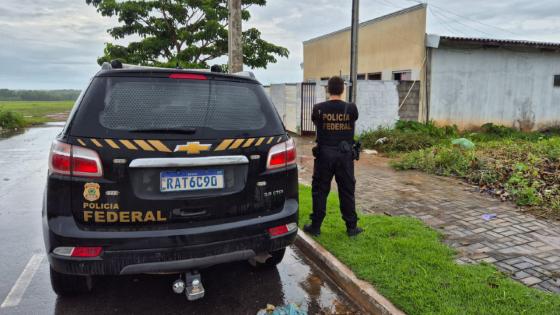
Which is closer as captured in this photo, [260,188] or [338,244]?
[260,188]

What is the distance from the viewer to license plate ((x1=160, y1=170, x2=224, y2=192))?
2.69m

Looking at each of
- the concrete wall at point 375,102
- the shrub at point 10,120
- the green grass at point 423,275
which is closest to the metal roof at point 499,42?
the concrete wall at point 375,102

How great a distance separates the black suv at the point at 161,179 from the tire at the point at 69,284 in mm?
27

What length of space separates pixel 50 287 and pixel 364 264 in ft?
8.81

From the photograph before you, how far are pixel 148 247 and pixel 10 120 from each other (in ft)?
80.8

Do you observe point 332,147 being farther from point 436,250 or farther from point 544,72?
point 544,72

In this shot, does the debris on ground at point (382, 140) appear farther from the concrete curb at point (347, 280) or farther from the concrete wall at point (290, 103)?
the concrete curb at point (347, 280)

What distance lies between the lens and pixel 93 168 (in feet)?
8.46

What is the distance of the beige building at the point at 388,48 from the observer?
13188 millimetres

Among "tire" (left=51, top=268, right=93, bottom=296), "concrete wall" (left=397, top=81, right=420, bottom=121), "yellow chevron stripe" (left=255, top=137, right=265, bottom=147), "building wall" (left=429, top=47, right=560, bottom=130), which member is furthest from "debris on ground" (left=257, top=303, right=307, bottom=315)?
"building wall" (left=429, top=47, right=560, bottom=130)

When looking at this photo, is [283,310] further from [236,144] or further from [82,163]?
[82,163]

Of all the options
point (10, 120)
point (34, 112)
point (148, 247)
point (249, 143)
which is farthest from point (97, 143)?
point (34, 112)

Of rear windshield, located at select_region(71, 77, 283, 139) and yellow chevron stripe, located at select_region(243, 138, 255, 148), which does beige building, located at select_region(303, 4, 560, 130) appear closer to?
rear windshield, located at select_region(71, 77, 283, 139)

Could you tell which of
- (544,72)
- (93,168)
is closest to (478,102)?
(544,72)
